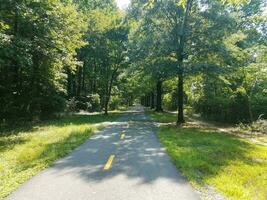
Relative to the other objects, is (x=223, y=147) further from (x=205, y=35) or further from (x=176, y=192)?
(x=205, y=35)

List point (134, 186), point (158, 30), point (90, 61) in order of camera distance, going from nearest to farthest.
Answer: point (134, 186) < point (158, 30) < point (90, 61)

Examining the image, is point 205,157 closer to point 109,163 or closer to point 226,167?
point 226,167

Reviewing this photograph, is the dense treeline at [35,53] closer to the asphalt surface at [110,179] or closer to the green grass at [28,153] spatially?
the green grass at [28,153]

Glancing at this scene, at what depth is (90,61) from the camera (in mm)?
52938

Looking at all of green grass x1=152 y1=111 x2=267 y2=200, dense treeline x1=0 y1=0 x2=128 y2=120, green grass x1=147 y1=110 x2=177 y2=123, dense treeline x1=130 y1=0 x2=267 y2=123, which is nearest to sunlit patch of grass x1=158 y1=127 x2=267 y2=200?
green grass x1=152 y1=111 x2=267 y2=200

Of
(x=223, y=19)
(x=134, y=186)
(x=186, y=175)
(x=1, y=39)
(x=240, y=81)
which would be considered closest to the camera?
(x=134, y=186)

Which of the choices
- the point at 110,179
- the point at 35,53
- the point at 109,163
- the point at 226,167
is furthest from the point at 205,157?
the point at 35,53

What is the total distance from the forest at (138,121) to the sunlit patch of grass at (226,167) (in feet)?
0.14

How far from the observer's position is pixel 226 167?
10.8 m

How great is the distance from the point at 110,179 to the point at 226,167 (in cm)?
422

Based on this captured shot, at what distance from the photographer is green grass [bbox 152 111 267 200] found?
8203mm

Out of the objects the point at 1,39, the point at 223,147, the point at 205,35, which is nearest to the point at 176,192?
the point at 223,147

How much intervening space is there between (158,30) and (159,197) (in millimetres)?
21562

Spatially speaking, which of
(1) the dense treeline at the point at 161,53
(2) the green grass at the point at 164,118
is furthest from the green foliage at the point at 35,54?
(2) the green grass at the point at 164,118
